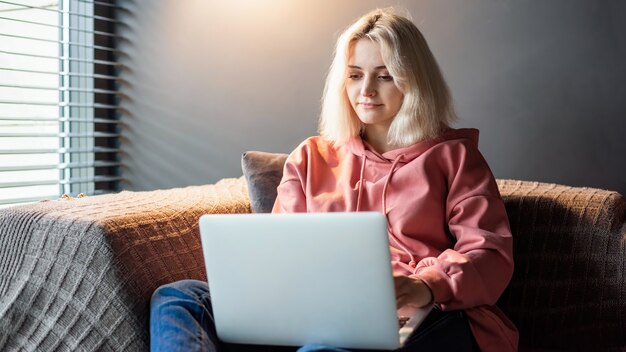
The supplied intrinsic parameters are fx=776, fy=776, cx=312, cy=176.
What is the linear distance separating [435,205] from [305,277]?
50 centimetres

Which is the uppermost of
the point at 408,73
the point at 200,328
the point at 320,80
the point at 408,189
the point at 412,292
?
the point at 408,73

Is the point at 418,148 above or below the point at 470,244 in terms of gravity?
above

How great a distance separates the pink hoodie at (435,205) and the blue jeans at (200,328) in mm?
38

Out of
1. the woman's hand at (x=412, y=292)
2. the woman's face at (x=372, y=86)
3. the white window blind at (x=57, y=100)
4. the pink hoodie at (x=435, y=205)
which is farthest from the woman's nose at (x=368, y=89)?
the white window blind at (x=57, y=100)

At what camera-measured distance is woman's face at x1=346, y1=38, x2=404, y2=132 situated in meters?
1.76

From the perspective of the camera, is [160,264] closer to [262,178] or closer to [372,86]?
[262,178]

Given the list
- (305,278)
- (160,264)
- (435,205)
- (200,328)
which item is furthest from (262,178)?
(305,278)

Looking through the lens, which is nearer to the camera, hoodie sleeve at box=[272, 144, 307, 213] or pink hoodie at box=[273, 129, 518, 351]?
pink hoodie at box=[273, 129, 518, 351]

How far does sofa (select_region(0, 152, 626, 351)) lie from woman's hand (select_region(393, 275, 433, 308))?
480mm

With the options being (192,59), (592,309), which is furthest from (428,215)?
(192,59)

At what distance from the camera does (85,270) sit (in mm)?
1609

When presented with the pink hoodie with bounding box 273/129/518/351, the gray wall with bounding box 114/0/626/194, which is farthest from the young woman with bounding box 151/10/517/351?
the gray wall with bounding box 114/0/626/194

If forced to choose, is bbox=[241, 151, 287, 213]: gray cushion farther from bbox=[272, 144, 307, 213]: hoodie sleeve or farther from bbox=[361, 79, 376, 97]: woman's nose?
bbox=[361, 79, 376, 97]: woman's nose

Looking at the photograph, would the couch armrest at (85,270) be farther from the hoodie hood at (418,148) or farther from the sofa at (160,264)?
the hoodie hood at (418,148)
